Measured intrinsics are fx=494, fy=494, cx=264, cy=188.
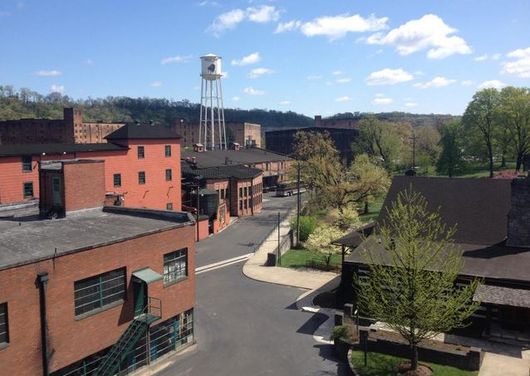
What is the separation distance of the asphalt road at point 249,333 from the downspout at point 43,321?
5210 millimetres

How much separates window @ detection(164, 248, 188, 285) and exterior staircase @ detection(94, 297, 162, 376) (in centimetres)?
201

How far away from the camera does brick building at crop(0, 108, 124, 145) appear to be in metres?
106

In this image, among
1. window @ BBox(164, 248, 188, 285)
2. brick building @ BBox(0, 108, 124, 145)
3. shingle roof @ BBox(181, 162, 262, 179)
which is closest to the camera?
window @ BBox(164, 248, 188, 285)

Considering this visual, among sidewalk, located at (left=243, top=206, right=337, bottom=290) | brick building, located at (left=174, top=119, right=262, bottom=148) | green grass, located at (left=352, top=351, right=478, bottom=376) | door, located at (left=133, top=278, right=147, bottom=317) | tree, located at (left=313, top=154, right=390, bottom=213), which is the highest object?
brick building, located at (left=174, top=119, right=262, bottom=148)

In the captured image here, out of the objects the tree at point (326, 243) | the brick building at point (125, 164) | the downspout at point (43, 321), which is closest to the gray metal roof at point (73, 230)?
the downspout at point (43, 321)

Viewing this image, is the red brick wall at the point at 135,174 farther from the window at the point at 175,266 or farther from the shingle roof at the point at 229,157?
the window at the point at 175,266

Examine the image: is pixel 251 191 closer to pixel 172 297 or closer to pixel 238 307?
pixel 238 307

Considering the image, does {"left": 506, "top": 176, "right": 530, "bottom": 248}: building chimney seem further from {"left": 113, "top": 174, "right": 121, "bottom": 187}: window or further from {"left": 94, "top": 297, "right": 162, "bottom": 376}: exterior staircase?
{"left": 113, "top": 174, "right": 121, "bottom": 187}: window

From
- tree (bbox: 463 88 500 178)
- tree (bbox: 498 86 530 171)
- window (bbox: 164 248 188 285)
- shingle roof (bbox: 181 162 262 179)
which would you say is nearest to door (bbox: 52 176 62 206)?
window (bbox: 164 248 188 285)

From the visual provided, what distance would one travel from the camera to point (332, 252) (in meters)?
36.2

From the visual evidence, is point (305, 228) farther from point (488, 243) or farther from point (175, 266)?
point (175, 266)

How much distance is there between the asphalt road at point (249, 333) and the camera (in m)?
20.8

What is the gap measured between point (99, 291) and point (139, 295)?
6.78 ft

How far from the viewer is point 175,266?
22516 mm
